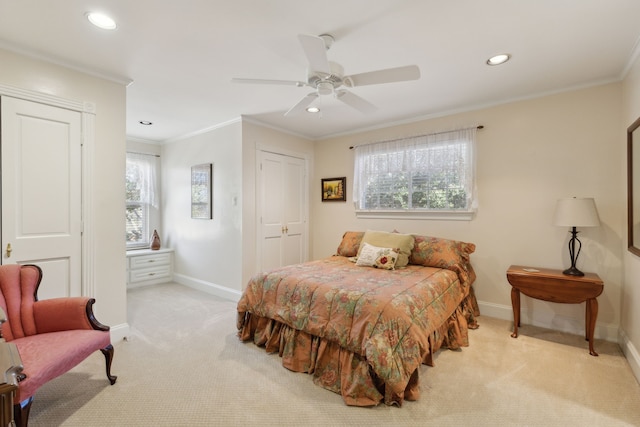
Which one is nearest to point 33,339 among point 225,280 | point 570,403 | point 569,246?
point 225,280

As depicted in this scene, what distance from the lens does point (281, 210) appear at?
459 cm

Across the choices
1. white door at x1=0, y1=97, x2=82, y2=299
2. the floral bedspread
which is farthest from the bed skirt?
white door at x1=0, y1=97, x2=82, y2=299

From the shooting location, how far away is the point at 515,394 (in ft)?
6.67

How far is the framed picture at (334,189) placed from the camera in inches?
186

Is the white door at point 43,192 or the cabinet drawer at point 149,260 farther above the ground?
the white door at point 43,192

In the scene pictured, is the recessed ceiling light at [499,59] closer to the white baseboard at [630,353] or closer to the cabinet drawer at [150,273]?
the white baseboard at [630,353]

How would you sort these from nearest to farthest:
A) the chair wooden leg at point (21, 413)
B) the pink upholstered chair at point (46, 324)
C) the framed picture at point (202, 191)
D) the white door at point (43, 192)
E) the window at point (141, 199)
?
1. the chair wooden leg at point (21, 413)
2. the pink upholstered chair at point (46, 324)
3. the white door at point (43, 192)
4. the framed picture at point (202, 191)
5. the window at point (141, 199)

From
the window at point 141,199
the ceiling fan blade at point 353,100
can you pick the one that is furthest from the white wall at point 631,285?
the window at point 141,199

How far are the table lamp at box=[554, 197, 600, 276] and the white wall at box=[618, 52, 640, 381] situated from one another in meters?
0.34

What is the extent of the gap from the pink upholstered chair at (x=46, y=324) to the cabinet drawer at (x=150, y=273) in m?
2.84

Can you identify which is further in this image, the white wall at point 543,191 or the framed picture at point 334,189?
the framed picture at point 334,189

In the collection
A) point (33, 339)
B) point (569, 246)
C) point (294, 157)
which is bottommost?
point (33, 339)

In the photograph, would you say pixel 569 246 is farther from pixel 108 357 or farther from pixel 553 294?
pixel 108 357

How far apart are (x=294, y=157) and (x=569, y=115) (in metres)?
3.43
